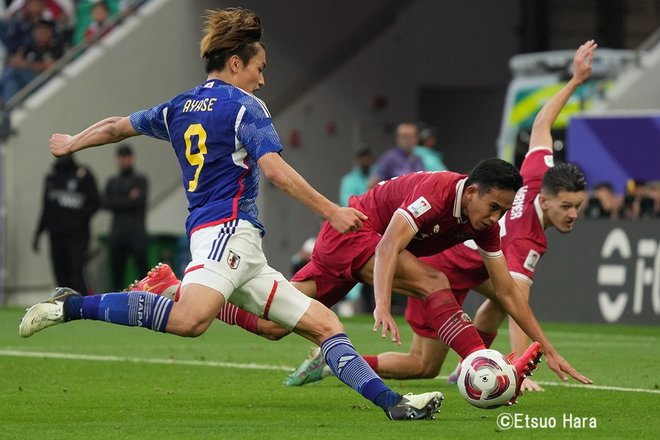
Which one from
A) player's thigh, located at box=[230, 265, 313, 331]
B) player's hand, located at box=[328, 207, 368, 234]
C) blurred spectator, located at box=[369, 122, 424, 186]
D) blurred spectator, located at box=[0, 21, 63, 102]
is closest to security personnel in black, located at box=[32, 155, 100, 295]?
blurred spectator, located at box=[0, 21, 63, 102]

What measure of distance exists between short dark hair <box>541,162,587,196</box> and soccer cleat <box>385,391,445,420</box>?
8.86 feet

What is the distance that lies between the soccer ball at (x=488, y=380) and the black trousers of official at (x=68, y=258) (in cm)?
1347

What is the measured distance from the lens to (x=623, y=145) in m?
20.4

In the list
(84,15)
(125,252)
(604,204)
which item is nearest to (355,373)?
(604,204)

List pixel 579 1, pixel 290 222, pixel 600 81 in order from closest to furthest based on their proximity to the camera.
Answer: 1. pixel 600 81
2. pixel 290 222
3. pixel 579 1

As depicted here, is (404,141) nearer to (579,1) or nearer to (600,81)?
(600,81)

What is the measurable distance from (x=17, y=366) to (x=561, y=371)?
5006 millimetres

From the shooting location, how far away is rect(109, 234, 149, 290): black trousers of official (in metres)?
21.4

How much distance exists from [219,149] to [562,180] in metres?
3.00

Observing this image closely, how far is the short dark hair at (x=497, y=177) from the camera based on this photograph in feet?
27.9

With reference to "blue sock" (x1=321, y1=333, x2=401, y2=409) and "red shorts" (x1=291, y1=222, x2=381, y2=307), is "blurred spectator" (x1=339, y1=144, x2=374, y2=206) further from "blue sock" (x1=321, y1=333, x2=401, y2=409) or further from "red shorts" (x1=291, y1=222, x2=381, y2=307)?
"blue sock" (x1=321, y1=333, x2=401, y2=409)

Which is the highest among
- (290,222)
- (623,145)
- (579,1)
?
(579,1)

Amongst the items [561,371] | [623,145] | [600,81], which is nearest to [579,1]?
[600,81]

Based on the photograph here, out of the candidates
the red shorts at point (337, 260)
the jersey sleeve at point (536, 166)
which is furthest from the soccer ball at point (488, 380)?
the jersey sleeve at point (536, 166)
